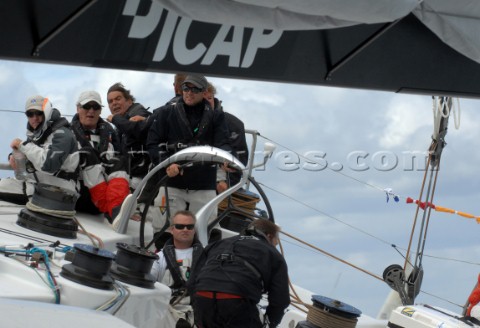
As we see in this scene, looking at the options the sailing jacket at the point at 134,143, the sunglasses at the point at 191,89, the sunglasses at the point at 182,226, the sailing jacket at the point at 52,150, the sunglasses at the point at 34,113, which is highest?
the sunglasses at the point at 191,89

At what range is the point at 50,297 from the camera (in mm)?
4711

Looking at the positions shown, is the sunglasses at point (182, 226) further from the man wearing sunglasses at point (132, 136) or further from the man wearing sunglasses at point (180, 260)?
the man wearing sunglasses at point (132, 136)

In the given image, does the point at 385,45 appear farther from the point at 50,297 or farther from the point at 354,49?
the point at 50,297

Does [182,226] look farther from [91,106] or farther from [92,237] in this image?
[91,106]

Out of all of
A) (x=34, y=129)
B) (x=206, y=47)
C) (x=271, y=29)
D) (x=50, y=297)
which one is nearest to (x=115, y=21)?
(x=206, y=47)

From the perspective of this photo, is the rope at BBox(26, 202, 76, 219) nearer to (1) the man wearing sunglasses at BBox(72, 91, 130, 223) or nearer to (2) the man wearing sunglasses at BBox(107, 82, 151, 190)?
(1) the man wearing sunglasses at BBox(72, 91, 130, 223)

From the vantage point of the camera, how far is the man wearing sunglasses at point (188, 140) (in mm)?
6879

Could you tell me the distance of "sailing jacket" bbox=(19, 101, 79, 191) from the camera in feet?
21.2

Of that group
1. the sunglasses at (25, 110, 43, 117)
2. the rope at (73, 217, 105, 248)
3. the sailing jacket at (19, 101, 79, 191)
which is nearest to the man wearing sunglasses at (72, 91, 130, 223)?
the sailing jacket at (19, 101, 79, 191)

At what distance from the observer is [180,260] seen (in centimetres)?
620

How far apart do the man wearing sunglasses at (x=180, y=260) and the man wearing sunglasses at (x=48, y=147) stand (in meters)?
0.89

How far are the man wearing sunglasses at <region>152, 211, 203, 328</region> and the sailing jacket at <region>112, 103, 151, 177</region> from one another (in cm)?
145

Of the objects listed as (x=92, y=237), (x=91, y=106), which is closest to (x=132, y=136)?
(x=91, y=106)

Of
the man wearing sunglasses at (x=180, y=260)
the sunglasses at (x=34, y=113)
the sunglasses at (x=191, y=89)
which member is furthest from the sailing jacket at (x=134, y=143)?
the man wearing sunglasses at (x=180, y=260)
